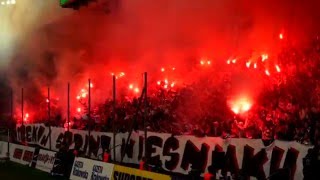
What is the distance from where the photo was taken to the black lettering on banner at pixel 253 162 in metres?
9.73

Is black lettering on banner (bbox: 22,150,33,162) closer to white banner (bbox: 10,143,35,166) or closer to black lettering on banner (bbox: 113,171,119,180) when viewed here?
white banner (bbox: 10,143,35,166)

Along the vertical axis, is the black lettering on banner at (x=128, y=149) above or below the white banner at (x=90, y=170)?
above

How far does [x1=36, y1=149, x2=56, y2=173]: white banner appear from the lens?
1511 centimetres

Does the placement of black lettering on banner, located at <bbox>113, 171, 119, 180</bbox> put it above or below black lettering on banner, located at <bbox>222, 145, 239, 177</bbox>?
below

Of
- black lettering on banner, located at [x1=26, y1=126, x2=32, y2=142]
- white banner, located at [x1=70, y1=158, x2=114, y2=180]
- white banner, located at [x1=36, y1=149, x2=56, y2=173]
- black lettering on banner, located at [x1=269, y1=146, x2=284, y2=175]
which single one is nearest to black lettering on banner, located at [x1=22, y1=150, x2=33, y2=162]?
white banner, located at [x1=36, y1=149, x2=56, y2=173]

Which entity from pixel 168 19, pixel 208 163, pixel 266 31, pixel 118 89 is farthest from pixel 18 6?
pixel 208 163

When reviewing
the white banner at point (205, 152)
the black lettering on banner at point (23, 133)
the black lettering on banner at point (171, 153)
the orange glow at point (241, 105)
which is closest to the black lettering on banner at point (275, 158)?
the white banner at point (205, 152)

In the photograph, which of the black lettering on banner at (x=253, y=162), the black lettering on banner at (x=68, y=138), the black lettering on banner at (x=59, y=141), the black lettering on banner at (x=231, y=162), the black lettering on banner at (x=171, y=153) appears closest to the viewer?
the black lettering on banner at (x=253, y=162)

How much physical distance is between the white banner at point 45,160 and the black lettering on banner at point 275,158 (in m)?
7.97

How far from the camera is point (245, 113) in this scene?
1425 centimetres

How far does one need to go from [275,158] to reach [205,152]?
6.69 ft

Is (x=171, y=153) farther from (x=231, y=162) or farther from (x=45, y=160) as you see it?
(x=45, y=160)

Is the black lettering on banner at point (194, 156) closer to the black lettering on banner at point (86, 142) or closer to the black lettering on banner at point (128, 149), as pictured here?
the black lettering on banner at point (128, 149)

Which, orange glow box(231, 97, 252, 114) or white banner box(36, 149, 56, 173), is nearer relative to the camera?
orange glow box(231, 97, 252, 114)
